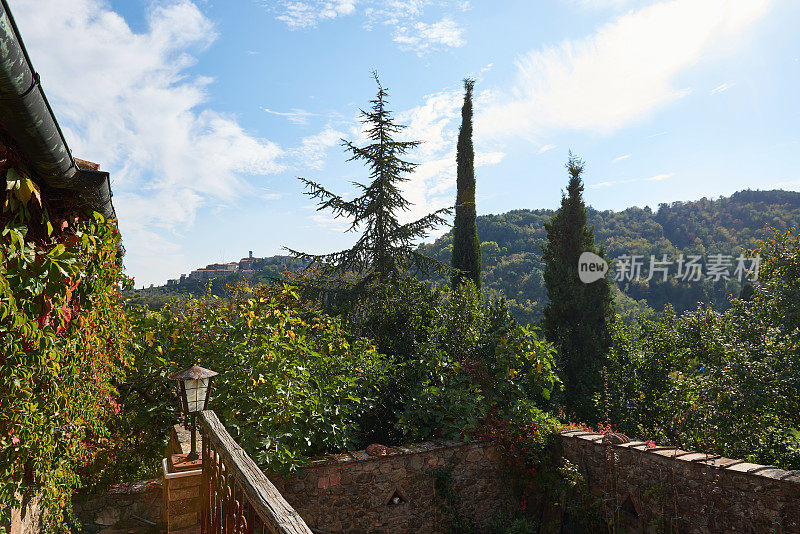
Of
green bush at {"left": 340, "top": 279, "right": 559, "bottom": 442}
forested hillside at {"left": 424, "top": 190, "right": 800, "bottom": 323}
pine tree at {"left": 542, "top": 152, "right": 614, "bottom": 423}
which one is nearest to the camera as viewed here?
green bush at {"left": 340, "top": 279, "right": 559, "bottom": 442}

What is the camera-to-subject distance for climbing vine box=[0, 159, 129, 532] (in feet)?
6.78

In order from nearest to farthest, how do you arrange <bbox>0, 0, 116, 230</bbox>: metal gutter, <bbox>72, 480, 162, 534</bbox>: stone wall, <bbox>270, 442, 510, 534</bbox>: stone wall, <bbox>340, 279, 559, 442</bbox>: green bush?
<bbox>0, 0, 116, 230</bbox>: metal gutter, <bbox>72, 480, 162, 534</bbox>: stone wall, <bbox>270, 442, 510, 534</bbox>: stone wall, <bbox>340, 279, 559, 442</bbox>: green bush

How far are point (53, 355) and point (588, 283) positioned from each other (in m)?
11.0

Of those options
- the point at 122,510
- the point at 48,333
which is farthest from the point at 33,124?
the point at 122,510

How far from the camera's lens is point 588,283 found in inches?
443

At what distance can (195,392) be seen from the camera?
401cm

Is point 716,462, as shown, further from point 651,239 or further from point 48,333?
point 651,239

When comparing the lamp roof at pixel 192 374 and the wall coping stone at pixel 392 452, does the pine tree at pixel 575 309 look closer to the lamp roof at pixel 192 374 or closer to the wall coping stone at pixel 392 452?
the wall coping stone at pixel 392 452

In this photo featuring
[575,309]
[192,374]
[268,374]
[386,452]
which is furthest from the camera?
[575,309]

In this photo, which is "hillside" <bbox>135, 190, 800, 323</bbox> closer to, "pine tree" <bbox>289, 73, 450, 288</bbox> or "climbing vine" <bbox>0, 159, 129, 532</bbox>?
"pine tree" <bbox>289, 73, 450, 288</bbox>

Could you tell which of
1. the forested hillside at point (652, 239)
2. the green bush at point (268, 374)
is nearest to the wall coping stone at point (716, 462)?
the green bush at point (268, 374)

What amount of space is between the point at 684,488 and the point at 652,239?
61.1 m

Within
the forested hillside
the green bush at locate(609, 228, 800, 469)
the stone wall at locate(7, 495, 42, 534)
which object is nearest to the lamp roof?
the stone wall at locate(7, 495, 42, 534)

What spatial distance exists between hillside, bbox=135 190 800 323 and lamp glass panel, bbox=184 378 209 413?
33.5m
